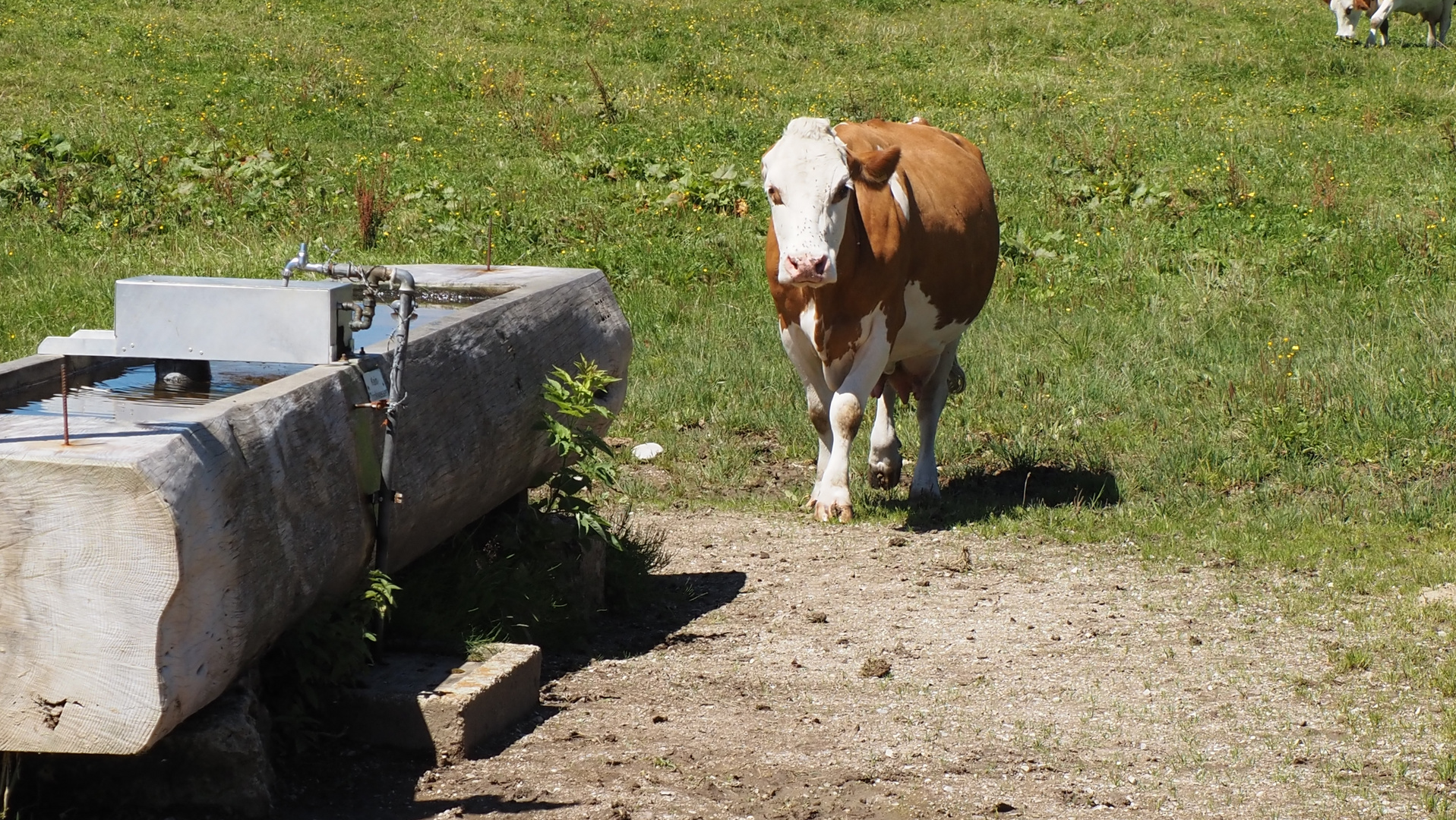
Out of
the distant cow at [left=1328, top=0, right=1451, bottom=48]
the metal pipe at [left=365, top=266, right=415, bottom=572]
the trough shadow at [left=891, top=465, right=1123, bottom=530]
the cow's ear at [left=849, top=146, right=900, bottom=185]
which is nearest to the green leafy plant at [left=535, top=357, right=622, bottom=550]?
the metal pipe at [left=365, top=266, right=415, bottom=572]

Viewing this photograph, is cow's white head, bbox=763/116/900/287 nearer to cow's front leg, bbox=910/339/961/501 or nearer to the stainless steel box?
cow's front leg, bbox=910/339/961/501

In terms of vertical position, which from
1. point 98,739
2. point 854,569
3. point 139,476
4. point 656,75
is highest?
point 656,75

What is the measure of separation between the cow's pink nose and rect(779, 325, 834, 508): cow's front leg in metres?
0.75

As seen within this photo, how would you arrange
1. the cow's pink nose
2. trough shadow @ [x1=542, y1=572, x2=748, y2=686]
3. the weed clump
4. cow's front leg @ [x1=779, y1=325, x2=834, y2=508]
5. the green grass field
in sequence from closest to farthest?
the weed clump → trough shadow @ [x1=542, y1=572, x2=748, y2=686] → the cow's pink nose → cow's front leg @ [x1=779, y1=325, x2=834, y2=508] → the green grass field

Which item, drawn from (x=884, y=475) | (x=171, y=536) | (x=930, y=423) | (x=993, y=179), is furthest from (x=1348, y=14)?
(x=171, y=536)

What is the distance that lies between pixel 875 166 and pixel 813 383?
109 centimetres

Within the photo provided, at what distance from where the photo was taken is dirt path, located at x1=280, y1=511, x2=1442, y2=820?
12.9 feet

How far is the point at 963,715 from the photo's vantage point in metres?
4.58

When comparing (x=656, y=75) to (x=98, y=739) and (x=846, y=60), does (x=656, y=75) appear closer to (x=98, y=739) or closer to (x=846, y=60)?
(x=846, y=60)

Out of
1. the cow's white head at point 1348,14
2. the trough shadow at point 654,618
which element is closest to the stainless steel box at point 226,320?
the trough shadow at point 654,618

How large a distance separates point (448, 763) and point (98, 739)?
1083 mm

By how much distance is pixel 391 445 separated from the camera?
4105 millimetres

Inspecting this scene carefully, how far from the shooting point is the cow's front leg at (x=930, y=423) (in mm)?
7477

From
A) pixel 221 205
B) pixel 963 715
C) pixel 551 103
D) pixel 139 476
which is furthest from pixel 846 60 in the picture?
pixel 139 476
